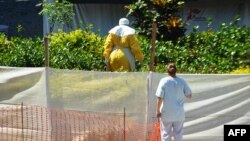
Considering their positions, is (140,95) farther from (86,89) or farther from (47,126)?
(47,126)

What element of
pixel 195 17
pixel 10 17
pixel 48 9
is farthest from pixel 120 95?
pixel 10 17

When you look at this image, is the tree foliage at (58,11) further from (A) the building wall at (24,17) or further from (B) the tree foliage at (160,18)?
(A) the building wall at (24,17)

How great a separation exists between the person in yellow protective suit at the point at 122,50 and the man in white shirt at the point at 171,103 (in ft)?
7.25

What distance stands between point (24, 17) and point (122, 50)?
9436 mm

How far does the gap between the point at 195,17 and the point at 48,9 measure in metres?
4.69

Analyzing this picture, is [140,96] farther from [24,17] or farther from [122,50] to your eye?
[24,17]

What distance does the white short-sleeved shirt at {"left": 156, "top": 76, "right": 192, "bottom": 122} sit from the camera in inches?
341

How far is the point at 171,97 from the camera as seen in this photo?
8672 millimetres

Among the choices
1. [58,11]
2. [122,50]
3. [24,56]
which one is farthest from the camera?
[58,11]

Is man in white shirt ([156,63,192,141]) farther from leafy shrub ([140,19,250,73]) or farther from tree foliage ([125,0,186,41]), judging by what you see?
tree foliage ([125,0,186,41])

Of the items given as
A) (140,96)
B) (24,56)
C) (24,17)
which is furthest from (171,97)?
(24,17)

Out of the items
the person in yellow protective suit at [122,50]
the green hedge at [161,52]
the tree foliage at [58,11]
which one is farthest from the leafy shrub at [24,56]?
the tree foliage at [58,11]

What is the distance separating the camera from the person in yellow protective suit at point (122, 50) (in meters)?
10.9

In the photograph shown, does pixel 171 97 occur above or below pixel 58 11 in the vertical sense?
below
